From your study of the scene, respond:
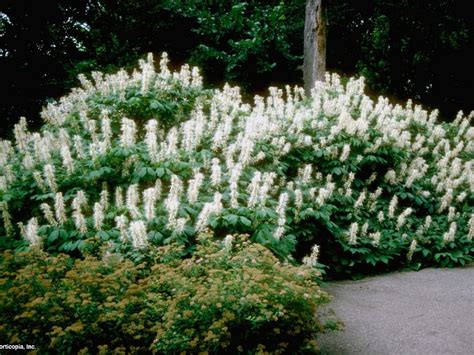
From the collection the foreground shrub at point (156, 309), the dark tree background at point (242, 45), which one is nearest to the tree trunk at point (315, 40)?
the dark tree background at point (242, 45)

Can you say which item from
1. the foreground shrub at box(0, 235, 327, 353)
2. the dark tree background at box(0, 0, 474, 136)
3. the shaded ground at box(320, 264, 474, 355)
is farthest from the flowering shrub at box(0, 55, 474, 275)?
the dark tree background at box(0, 0, 474, 136)

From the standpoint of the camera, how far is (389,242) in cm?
657

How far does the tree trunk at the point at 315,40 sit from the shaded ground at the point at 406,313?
6543 millimetres

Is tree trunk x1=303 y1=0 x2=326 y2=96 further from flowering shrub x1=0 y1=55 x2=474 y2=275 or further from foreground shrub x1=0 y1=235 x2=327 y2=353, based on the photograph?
foreground shrub x1=0 y1=235 x2=327 y2=353

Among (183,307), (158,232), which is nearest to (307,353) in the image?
(183,307)

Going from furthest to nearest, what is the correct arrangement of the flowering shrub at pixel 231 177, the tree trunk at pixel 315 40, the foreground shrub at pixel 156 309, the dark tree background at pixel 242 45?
the tree trunk at pixel 315 40 < the dark tree background at pixel 242 45 < the flowering shrub at pixel 231 177 < the foreground shrub at pixel 156 309

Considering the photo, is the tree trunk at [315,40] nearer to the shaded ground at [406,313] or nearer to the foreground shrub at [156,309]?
the shaded ground at [406,313]

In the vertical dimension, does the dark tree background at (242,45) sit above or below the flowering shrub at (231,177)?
above

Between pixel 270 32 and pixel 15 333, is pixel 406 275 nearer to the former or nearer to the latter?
pixel 15 333

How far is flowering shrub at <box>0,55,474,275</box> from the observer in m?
4.67

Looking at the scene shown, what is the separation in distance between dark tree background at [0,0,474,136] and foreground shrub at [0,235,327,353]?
8.08 metres

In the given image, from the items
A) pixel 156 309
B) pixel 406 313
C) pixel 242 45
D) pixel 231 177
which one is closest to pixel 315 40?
pixel 242 45

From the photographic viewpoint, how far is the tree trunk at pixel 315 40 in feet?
37.9

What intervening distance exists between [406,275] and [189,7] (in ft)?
33.4
